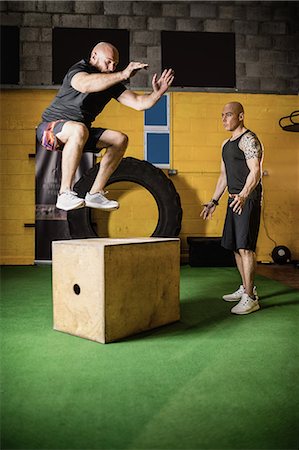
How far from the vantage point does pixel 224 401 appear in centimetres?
161

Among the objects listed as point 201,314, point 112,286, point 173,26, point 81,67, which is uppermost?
point 173,26

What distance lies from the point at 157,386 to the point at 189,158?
15.1ft

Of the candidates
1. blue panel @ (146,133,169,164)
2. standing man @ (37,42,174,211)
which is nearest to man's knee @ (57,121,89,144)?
standing man @ (37,42,174,211)

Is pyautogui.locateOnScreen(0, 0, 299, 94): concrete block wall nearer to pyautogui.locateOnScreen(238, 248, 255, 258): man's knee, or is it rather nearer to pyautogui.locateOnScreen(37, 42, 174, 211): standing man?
pyautogui.locateOnScreen(37, 42, 174, 211): standing man

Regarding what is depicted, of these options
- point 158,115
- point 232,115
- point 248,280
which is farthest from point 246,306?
point 158,115

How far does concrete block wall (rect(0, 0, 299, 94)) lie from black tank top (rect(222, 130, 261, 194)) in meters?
3.09

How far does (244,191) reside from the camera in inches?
118

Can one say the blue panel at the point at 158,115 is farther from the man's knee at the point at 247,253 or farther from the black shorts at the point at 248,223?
the man's knee at the point at 247,253

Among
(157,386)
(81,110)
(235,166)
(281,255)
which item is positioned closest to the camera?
(157,386)

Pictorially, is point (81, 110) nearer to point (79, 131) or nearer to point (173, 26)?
point (79, 131)

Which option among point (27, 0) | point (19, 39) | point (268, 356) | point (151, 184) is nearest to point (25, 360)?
point (268, 356)

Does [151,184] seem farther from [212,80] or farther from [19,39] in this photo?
[19,39]

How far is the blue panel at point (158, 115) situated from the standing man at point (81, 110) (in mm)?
3169

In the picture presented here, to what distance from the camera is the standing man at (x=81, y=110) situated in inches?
99.6
